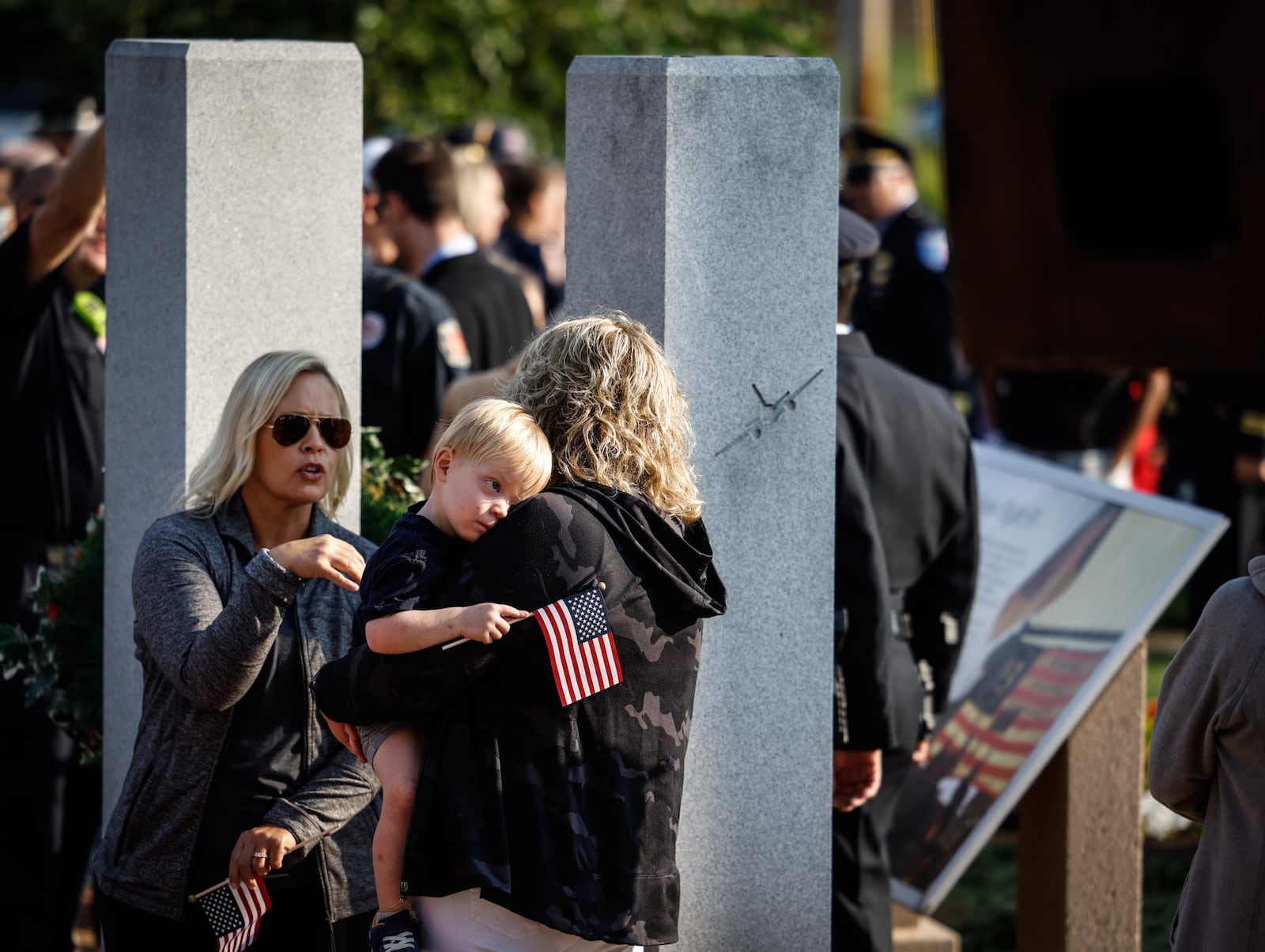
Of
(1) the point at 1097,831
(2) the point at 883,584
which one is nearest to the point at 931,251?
(1) the point at 1097,831

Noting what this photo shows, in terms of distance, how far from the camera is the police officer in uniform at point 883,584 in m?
4.05

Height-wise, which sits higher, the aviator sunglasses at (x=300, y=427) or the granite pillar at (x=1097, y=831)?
the aviator sunglasses at (x=300, y=427)

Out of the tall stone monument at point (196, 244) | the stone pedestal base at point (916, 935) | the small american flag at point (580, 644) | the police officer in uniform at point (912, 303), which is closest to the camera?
the small american flag at point (580, 644)

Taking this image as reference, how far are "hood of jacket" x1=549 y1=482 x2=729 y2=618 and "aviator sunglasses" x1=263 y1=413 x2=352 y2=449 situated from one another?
85cm

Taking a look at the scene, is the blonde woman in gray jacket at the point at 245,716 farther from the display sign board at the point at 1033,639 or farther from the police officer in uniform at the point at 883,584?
the display sign board at the point at 1033,639

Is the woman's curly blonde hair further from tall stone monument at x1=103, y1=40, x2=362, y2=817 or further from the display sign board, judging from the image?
the display sign board

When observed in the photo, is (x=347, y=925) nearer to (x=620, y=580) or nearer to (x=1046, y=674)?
(x=620, y=580)

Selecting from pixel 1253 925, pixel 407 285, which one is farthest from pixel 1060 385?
pixel 407 285

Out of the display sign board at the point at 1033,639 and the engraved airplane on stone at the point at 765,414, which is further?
the display sign board at the point at 1033,639

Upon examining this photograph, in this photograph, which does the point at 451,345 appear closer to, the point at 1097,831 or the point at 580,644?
the point at 1097,831

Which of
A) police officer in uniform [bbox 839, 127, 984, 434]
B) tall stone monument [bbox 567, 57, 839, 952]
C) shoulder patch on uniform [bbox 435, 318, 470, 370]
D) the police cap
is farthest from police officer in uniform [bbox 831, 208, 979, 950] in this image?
the police cap

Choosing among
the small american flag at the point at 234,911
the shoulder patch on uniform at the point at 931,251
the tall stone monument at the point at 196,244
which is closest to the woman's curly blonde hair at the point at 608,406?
the small american flag at the point at 234,911

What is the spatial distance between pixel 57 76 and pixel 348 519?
1371cm

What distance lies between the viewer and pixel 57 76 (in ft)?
53.3
